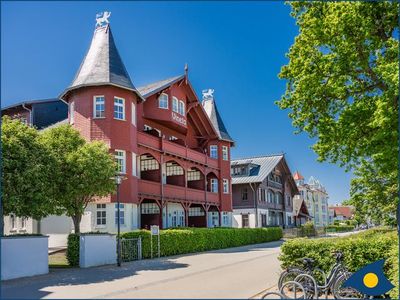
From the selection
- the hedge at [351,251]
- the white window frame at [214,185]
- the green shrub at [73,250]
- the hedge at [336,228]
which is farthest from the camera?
the hedge at [336,228]

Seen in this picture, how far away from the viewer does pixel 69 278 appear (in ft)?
50.8

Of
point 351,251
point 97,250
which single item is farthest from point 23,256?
point 351,251

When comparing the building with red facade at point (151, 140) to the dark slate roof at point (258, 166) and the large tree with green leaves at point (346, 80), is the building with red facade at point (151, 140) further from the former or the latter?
the large tree with green leaves at point (346, 80)

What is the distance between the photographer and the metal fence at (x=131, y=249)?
21547 mm

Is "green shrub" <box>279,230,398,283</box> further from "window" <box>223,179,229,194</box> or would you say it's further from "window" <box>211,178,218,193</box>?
"window" <box>223,179,229,194</box>

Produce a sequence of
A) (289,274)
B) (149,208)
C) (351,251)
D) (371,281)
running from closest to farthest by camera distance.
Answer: (371,281) → (289,274) → (351,251) → (149,208)

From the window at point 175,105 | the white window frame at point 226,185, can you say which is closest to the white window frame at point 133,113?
the window at point 175,105

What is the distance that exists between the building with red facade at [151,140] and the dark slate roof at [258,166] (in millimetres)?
9793

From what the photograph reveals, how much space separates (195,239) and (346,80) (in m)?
14.6

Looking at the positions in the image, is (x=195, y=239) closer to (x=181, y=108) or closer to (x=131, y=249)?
(x=131, y=249)

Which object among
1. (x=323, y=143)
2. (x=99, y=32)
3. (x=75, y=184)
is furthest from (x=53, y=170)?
(x=99, y=32)

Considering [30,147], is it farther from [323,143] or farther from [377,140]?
[377,140]

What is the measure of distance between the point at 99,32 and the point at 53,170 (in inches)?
552

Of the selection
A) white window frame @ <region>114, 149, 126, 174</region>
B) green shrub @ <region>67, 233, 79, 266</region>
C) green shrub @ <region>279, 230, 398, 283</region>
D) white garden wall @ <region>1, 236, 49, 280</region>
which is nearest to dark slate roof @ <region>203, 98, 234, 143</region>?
white window frame @ <region>114, 149, 126, 174</region>
